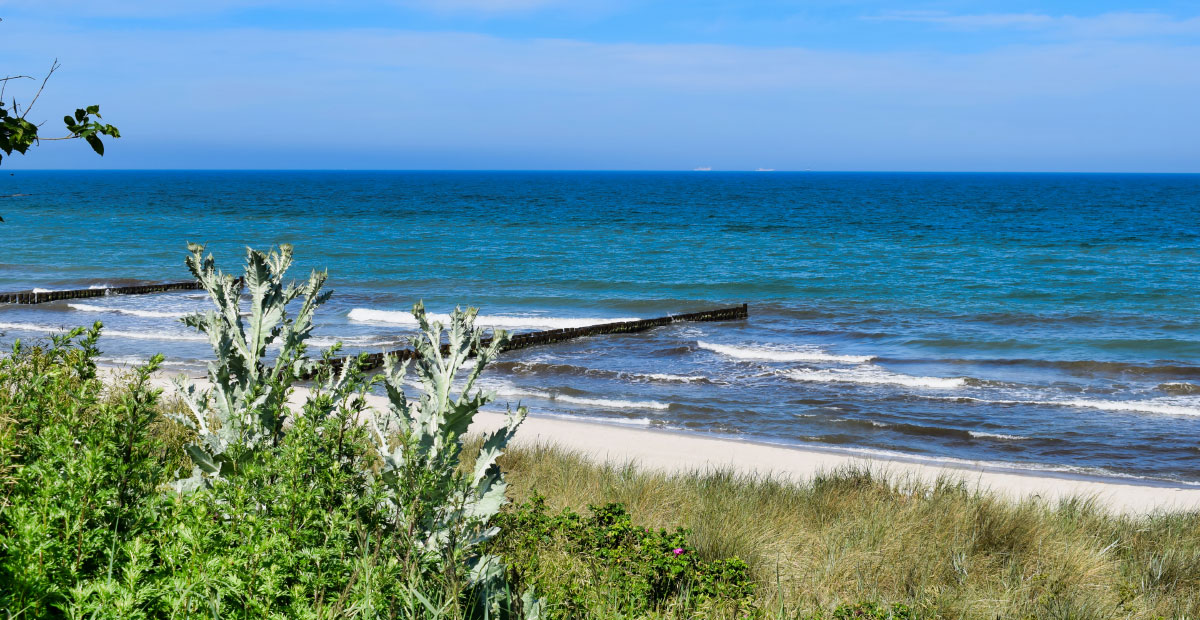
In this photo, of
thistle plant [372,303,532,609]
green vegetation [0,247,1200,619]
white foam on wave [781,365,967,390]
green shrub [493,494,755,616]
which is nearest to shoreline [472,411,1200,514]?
green vegetation [0,247,1200,619]

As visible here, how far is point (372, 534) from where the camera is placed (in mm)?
3445

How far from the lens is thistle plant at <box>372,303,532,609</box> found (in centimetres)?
342

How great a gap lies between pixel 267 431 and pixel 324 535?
0.89 meters

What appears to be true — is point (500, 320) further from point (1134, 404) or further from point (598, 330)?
point (1134, 404)

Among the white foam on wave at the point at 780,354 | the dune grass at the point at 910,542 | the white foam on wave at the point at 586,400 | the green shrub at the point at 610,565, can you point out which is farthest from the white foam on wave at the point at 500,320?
the green shrub at the point at 610,565

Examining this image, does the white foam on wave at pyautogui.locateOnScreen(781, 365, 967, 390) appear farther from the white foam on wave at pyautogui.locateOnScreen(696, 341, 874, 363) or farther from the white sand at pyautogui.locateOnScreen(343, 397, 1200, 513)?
the white sand at pyautogui.locateOnScreen(343, 397, 1200, 513)

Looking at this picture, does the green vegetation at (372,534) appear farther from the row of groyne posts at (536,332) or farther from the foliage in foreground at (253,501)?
the row of groyne posts at (536,332)

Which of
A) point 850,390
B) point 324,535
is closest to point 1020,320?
point 850,390

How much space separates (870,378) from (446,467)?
53.9 ft

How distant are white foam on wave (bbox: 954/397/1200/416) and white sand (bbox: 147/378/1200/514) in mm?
4719

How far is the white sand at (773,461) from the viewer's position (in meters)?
10.7

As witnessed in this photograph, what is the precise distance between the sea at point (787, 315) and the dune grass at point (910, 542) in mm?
4543

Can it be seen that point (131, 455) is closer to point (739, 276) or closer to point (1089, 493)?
point (1089, 493)

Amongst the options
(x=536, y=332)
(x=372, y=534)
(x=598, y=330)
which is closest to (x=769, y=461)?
(x=372, y=534)
